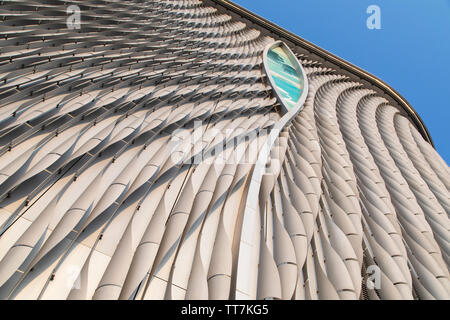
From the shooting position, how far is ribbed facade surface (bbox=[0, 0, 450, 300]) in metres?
7.04

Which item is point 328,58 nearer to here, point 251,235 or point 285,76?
point 285,76

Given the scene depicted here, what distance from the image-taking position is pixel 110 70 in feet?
48.4

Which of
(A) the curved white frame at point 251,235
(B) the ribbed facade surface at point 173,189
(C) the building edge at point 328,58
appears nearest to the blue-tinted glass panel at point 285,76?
(B) the ribbed facade surface at point 173,189

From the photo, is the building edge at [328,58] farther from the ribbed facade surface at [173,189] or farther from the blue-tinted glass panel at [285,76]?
the ribbed facade surface at [173,189]

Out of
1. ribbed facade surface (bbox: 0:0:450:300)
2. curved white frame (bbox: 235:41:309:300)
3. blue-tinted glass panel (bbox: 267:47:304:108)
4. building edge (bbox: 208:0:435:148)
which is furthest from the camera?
building edge (bbox: 208:0:435:148)

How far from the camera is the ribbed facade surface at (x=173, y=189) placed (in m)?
7.04

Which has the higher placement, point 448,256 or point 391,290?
point 448,256

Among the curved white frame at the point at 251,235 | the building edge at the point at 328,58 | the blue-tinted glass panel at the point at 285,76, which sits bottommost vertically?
the curved white frame at the point at 251,235

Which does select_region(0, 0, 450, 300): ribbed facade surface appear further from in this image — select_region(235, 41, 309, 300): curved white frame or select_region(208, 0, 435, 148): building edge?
select_region(208, 0, 435, 148): building edge

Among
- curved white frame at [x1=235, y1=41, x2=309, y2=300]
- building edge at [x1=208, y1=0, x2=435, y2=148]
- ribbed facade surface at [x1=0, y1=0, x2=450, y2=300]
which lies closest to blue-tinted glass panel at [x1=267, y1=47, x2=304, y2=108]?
ribbed facade surface at [x1=0, y1=0, x2=450, y2=300]

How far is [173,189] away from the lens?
9641 millimetres

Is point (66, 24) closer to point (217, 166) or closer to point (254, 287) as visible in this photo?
point (217, 166)

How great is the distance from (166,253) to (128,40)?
15.4 metres
